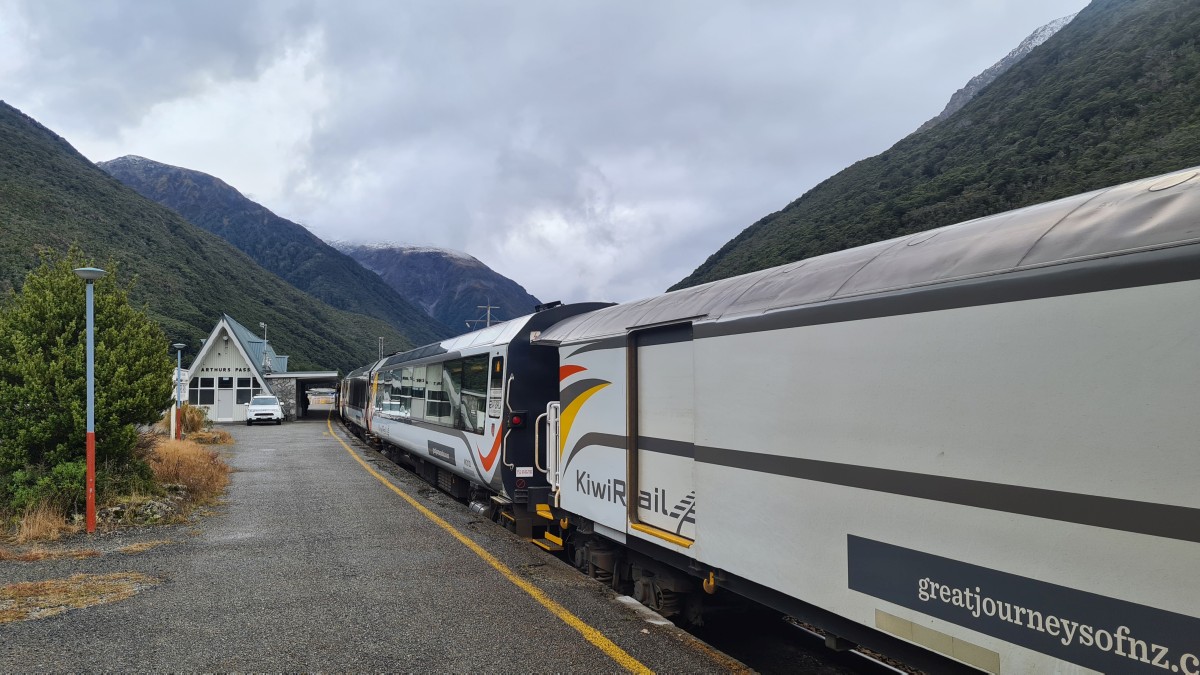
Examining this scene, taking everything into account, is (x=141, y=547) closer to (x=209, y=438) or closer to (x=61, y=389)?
(x=61, y=389)

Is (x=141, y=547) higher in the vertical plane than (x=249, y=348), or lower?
lower

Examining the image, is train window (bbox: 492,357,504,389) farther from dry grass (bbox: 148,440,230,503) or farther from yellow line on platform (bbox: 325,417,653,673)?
dry grass (bbox: 148,440,230,503)

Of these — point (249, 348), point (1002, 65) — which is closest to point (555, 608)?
point (249, 348)

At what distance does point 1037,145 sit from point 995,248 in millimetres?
61209

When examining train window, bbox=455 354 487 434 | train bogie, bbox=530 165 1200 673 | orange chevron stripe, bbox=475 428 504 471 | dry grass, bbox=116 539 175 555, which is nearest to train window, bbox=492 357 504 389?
train window, bbox=455 354 487 434

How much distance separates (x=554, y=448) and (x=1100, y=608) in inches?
223

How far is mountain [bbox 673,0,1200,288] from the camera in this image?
155 ft

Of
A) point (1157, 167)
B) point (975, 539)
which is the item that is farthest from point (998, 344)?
point (1157, 167)

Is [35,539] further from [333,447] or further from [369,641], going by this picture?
[333,447]

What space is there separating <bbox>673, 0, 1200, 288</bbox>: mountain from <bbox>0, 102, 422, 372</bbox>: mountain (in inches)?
2118

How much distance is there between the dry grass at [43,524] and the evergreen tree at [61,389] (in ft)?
0.66

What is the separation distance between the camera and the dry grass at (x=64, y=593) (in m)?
5.78

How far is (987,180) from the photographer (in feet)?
176

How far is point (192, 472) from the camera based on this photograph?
496 inches
